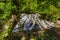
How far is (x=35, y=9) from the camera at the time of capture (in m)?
5.89

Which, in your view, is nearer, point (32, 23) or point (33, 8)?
point (32, 23)

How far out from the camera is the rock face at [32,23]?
17.5 ft

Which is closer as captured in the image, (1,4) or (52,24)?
(52,24)

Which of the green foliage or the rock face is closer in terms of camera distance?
the rock face

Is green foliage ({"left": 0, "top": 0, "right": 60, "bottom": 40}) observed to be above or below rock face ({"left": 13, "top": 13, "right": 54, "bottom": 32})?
above

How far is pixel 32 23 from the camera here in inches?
212

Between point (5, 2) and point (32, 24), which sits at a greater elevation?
point (5, 2)

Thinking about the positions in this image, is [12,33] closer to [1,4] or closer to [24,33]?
[24,33]

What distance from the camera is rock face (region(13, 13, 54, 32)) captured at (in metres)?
5.32

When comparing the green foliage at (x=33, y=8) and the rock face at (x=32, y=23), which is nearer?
the rock face at (x=32, y=23)

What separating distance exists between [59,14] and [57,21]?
0.26 meters

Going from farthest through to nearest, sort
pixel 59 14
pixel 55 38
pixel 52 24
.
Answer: pixel 59 14 < pixel 52 24 < pixel 55 38

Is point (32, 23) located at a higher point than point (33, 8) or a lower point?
lower

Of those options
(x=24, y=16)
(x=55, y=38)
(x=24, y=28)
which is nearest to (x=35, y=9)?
(x=24, y=16)
